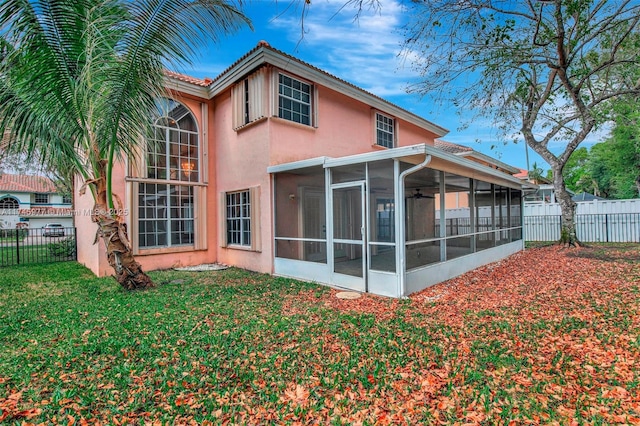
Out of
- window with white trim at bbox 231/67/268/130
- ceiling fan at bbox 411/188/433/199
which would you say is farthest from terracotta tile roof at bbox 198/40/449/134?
ceiling fan at bbox 411/188/433/199

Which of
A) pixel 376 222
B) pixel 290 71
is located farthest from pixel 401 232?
pixel 290 71

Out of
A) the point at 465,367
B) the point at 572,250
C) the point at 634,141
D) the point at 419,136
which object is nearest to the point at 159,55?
the point at 465,367

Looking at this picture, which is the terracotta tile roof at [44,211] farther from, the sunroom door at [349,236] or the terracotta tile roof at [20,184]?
the sunroom door at [349,236]

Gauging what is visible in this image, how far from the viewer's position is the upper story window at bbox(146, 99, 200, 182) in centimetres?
957

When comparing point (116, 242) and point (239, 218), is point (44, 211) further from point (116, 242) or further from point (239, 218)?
point (116, 242)

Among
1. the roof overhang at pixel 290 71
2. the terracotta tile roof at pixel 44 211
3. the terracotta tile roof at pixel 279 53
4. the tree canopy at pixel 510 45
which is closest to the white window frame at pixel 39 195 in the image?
the terracotta tile roof at pixel 44 211

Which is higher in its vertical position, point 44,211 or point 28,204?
point 28,204

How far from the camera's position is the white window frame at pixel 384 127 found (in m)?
12.5

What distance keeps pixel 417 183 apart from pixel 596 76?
28.3 feet

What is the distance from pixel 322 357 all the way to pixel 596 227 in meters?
17.5

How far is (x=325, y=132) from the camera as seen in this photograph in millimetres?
10164

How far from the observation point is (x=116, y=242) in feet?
23.1

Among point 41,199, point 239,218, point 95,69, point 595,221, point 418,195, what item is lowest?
point 595,221

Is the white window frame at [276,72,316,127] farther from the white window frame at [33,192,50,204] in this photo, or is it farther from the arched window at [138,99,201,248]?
the white window frame at [33,192,50,204]
